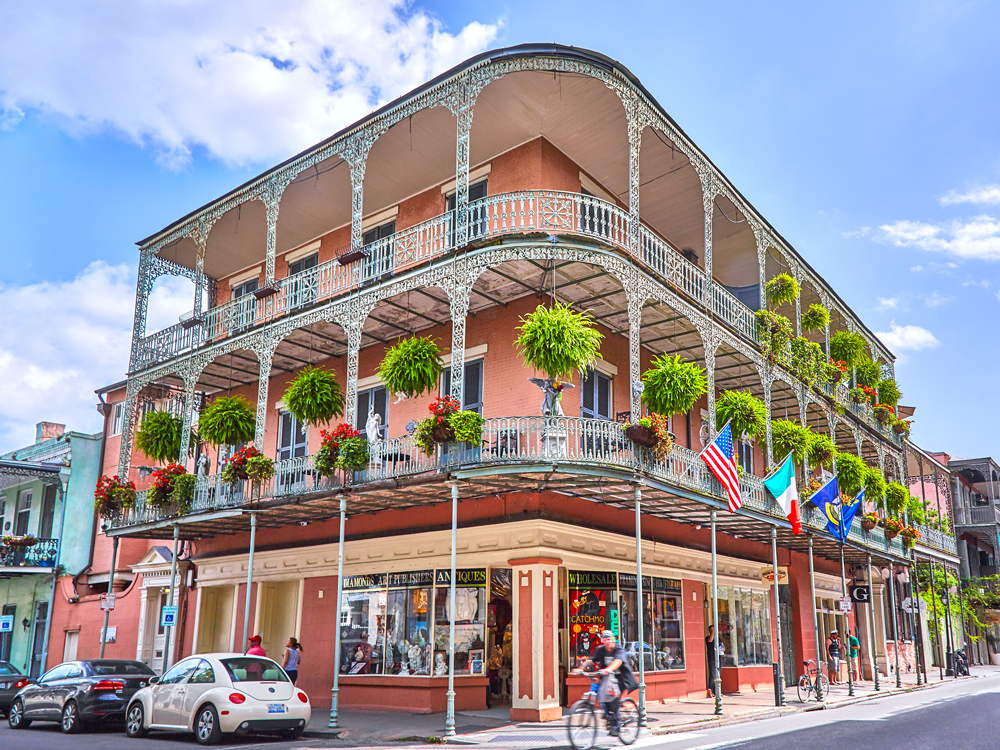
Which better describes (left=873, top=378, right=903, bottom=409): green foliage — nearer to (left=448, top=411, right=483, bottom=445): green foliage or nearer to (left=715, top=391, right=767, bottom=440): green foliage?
(left=715, top=391, right=767, bottom=440): green foliage

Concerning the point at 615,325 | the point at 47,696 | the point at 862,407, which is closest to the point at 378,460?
the point at 615,325

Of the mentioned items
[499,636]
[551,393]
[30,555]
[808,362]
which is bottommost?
[499,636]

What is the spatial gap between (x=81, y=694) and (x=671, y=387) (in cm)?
1234

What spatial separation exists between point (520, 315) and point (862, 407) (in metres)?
17.3

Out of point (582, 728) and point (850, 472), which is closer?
point (582, 728)

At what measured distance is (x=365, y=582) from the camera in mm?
18812

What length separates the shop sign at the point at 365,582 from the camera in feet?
60.6

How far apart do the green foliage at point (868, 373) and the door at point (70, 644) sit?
28.1 m

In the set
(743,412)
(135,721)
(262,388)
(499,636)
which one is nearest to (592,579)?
(499,636)

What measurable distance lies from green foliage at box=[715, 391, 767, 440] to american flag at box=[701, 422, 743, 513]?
2427mm

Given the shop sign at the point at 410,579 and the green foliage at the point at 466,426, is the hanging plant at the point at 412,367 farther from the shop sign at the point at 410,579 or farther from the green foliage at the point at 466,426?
the shop sign at the point at 410,579

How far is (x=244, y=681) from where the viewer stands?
1295 centimetres

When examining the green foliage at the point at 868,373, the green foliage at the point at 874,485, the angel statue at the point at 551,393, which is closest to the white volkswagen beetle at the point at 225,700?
the angel statue at the point at 551,393

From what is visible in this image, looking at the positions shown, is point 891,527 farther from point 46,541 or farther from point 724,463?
point 46,541
